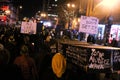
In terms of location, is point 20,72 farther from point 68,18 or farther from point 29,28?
point 68,18

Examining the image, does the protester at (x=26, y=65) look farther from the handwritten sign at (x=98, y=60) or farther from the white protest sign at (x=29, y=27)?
the white protest sign at (x=29, y=27)

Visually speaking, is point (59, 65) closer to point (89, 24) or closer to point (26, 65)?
point (26, 65)

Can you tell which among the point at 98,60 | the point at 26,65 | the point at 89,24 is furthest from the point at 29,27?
the point at 98,60

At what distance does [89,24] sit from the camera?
13.0 metres

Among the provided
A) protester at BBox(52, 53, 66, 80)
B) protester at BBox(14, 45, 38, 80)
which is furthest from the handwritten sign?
protester at BBox(14, 45, 38, 80)

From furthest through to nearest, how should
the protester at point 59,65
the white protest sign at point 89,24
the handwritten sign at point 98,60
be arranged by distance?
the white protest sign at point 89,24 → the protester at point 59,65 → the handwritten sign at point 98,60

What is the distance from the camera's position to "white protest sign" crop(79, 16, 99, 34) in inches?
508

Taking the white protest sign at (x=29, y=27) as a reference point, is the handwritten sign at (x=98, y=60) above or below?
below

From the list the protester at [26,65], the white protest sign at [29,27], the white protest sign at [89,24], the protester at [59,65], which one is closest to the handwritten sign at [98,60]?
the protester at [59,65]

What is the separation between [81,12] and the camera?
44625 millimetres

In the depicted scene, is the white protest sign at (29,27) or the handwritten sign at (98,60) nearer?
the handwritten sign at (98,60)

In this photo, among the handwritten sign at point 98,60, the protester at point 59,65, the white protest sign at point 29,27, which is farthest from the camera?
the white protest sign at point 29,27

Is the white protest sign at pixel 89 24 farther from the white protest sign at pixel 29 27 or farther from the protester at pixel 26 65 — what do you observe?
the protester at pixel 26 65

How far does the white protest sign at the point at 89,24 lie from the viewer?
12.9 metres
